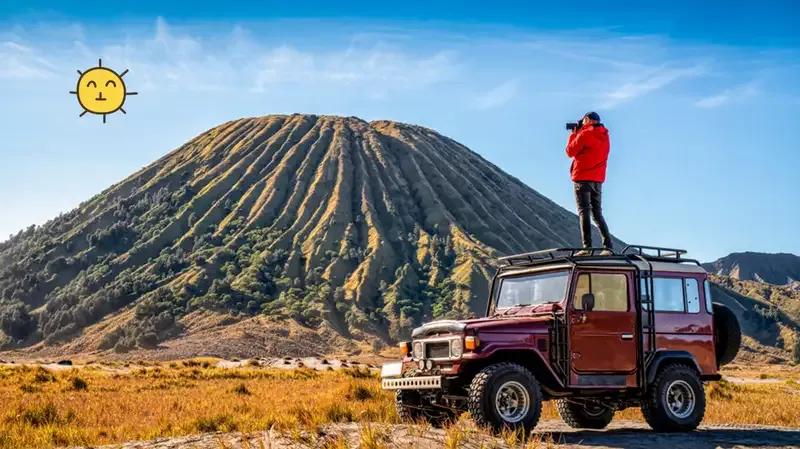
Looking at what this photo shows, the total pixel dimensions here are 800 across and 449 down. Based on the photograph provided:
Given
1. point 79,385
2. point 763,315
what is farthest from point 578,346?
point 763,315

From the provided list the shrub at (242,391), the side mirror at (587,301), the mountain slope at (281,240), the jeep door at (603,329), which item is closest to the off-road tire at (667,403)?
the jeep door at (603,329)

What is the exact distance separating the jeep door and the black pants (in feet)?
6.34

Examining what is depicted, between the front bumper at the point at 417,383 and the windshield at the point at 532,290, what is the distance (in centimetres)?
231

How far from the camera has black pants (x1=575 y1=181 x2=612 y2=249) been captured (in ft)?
51.6

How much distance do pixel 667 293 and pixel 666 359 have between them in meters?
1.12

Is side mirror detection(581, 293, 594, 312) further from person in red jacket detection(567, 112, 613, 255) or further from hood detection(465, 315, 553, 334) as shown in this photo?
person in red jacket detection(567, 112, 613, 255)

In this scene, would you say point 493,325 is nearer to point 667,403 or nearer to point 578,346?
point 578,346

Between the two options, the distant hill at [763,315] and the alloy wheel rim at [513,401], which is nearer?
the alloy wheel rim at [513,401]

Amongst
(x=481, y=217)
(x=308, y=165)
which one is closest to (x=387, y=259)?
(x=481, y=217)

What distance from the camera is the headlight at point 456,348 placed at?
1277cm

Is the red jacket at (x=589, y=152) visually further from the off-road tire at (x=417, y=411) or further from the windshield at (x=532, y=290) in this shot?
the off-road tire at (x=417, y=411)

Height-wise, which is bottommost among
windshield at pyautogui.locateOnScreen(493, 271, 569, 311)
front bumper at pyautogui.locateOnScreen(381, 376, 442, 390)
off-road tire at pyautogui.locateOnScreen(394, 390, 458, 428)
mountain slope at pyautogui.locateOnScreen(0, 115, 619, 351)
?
off-road tire at pyautogui.locateOnScreen(394, 390, 458, 428)

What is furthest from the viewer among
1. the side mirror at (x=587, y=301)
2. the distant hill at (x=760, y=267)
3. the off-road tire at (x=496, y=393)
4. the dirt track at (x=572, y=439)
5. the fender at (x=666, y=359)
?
the distant hill at (x=760, y=267)

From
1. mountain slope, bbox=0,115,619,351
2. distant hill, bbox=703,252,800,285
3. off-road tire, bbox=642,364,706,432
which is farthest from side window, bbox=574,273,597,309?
distant hill, bbox=703,252,800,285
